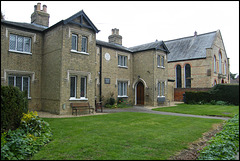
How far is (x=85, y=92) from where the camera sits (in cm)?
1497

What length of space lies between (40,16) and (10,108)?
13464 mm

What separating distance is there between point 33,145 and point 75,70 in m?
8.96

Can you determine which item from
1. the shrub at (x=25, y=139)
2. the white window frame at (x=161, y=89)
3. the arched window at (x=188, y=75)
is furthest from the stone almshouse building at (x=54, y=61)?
the arched window at (x=188, y=75)

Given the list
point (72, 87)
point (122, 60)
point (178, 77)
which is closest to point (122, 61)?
point (122, 60)

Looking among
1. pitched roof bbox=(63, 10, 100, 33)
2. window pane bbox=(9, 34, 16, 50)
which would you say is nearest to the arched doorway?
pitched roof bbox=(63, 10, 100, 33)

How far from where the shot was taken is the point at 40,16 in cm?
1755

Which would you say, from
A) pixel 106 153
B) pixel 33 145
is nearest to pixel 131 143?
Result: pixel 106 153

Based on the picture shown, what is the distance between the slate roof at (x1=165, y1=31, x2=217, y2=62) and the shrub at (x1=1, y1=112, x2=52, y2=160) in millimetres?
30255

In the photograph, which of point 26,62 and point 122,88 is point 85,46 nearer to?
Answer: point 26,62

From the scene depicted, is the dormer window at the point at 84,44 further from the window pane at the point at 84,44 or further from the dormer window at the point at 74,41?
the dormer window at the point at 74,41

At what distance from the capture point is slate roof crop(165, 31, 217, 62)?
32.9 meters

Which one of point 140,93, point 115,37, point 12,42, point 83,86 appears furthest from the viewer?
point 115,37

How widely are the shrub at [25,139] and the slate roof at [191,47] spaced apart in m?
30.3

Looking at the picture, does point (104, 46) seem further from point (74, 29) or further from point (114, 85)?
point (74, 29)
